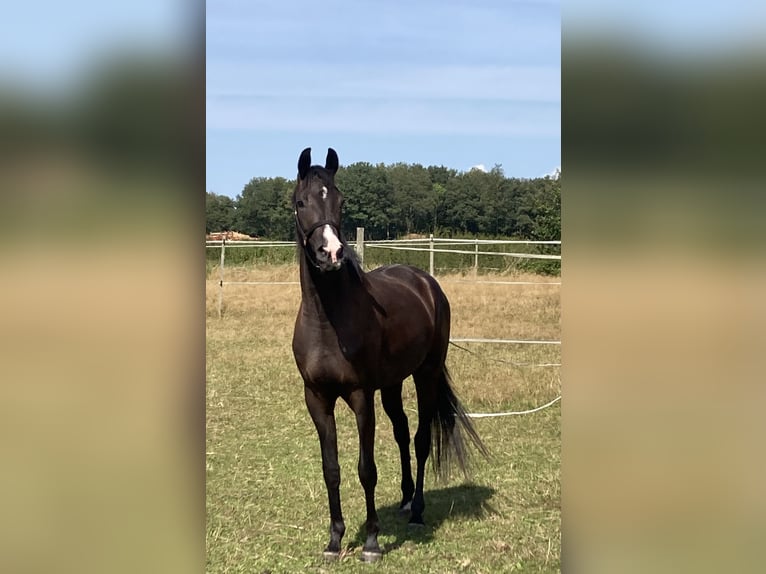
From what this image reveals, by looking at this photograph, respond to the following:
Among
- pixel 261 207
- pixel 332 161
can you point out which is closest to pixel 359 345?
pixel 332 161

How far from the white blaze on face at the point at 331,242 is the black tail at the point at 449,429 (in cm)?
200

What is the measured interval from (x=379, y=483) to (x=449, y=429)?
34.7 inches

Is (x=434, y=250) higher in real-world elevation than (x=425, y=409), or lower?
higher

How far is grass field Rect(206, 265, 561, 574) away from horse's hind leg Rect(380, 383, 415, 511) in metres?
0.16

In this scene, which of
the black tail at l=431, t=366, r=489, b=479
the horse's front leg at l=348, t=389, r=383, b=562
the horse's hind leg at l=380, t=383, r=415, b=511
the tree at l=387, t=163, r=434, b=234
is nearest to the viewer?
the horse's front leg at l=348, t=389, r=383, b=562

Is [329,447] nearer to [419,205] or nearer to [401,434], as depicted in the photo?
[401,434]

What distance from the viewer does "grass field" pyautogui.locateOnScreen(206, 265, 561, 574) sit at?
12.8 ft
